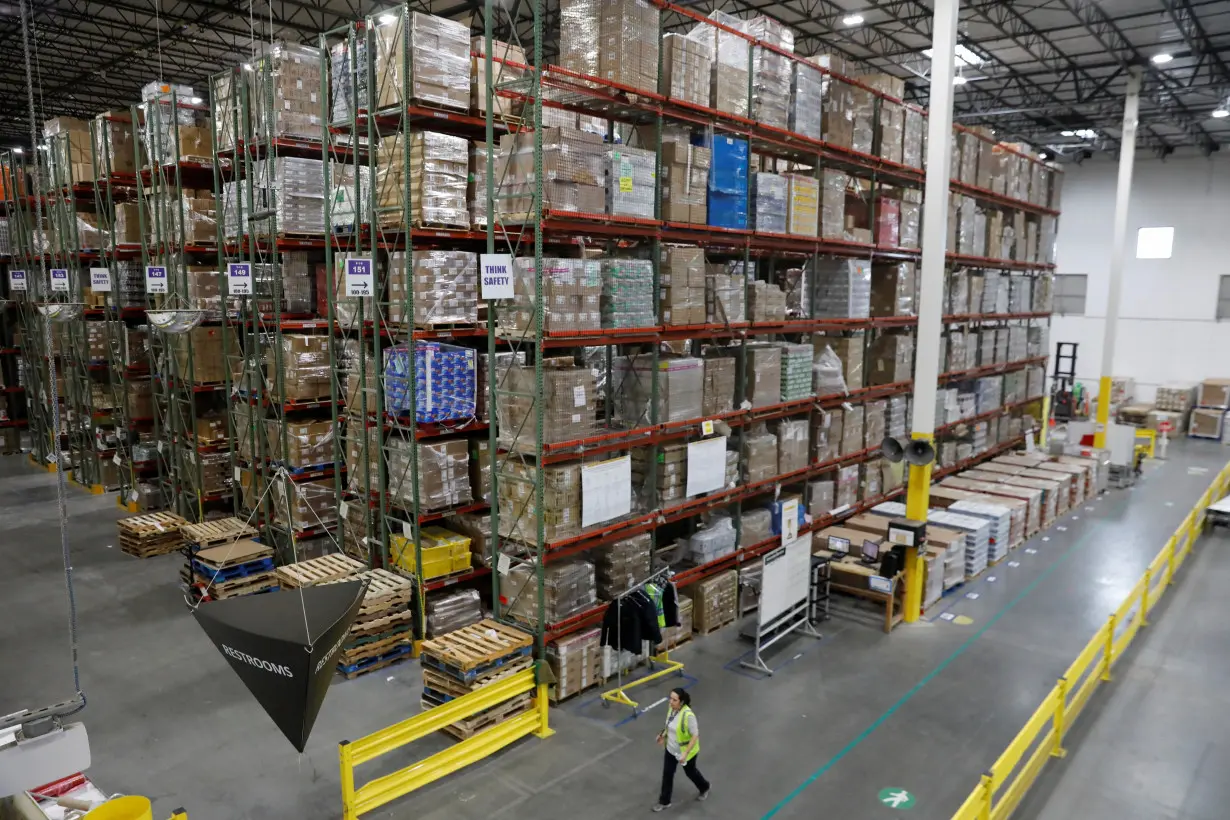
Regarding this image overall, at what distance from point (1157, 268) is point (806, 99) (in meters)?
23.9

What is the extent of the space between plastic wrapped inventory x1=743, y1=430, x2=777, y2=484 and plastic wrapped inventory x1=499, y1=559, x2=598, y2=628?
3265 mm

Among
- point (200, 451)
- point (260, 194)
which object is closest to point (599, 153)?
point (260, 194)

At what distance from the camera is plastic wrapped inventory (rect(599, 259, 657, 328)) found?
30.2 feet

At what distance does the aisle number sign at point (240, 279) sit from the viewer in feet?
38.6

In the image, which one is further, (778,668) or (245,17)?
(245,17)

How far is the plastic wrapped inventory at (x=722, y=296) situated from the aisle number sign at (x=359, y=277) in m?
4.16

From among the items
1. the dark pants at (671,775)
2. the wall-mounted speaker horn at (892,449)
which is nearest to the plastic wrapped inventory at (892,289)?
the wall-mounted speaker horn at (892,449)

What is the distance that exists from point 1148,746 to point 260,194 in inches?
500

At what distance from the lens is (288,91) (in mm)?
11023

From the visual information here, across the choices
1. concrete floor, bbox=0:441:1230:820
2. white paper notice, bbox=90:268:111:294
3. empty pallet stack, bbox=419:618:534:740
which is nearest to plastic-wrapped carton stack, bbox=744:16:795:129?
concrete floor, bbox=0:441:1230:820

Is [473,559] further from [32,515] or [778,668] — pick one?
[32,515]

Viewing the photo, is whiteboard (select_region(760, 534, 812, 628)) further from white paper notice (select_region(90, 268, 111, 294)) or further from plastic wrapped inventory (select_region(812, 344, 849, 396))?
white paper notice (select_region(90, 268, 111, 294))

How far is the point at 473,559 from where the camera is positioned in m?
11.2

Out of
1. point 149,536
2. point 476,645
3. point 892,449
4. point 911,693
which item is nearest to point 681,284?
point 892,449
